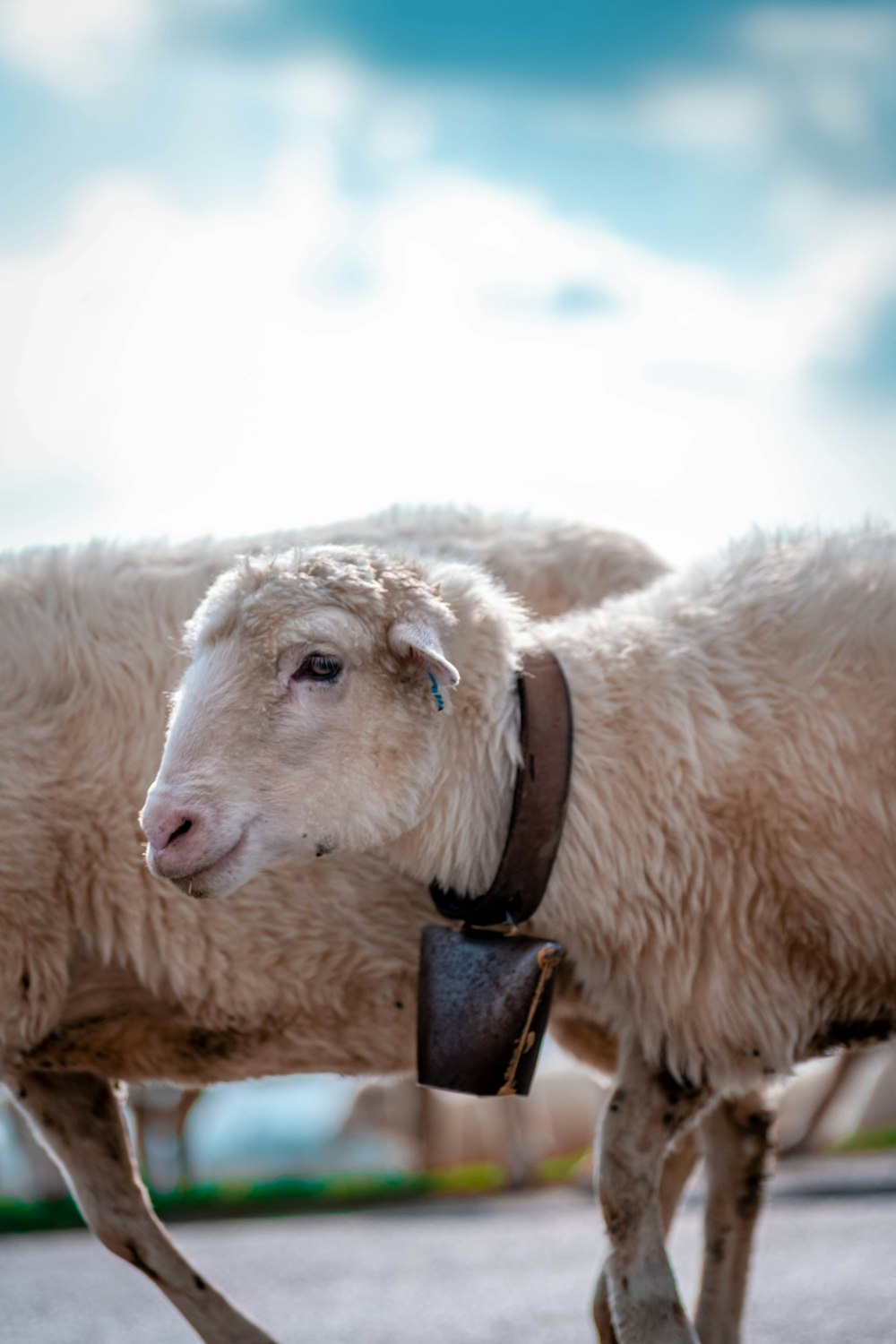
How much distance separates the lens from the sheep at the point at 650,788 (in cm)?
275

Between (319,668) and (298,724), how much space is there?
11 centimetres

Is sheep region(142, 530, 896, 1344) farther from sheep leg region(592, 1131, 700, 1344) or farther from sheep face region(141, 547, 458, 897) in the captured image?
sheep leg region(592, 1131, 700, 1344)

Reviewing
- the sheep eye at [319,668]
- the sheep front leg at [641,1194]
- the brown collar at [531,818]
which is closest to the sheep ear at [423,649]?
the sheep eye at [319,668]

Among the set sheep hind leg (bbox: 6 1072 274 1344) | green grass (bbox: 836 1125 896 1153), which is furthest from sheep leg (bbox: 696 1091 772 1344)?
green grass (bbox: 836 1125 896 1153)

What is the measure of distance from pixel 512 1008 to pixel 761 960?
484 millimetres

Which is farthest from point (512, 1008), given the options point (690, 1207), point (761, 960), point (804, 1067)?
point (690, 1207)

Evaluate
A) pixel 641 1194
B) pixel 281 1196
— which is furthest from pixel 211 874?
pixel 281 1196

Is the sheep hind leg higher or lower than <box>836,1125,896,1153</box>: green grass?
higher

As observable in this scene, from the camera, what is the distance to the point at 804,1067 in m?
3.14

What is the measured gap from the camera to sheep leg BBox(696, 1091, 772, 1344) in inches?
139

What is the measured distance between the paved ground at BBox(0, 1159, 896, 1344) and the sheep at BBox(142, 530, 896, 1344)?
112cm

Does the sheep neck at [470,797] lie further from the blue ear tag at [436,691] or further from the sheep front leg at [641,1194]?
the sheep front leg at [641,1194]

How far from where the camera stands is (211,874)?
2604mm

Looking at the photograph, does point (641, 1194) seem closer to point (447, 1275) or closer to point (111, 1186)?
point (111, 1186)
